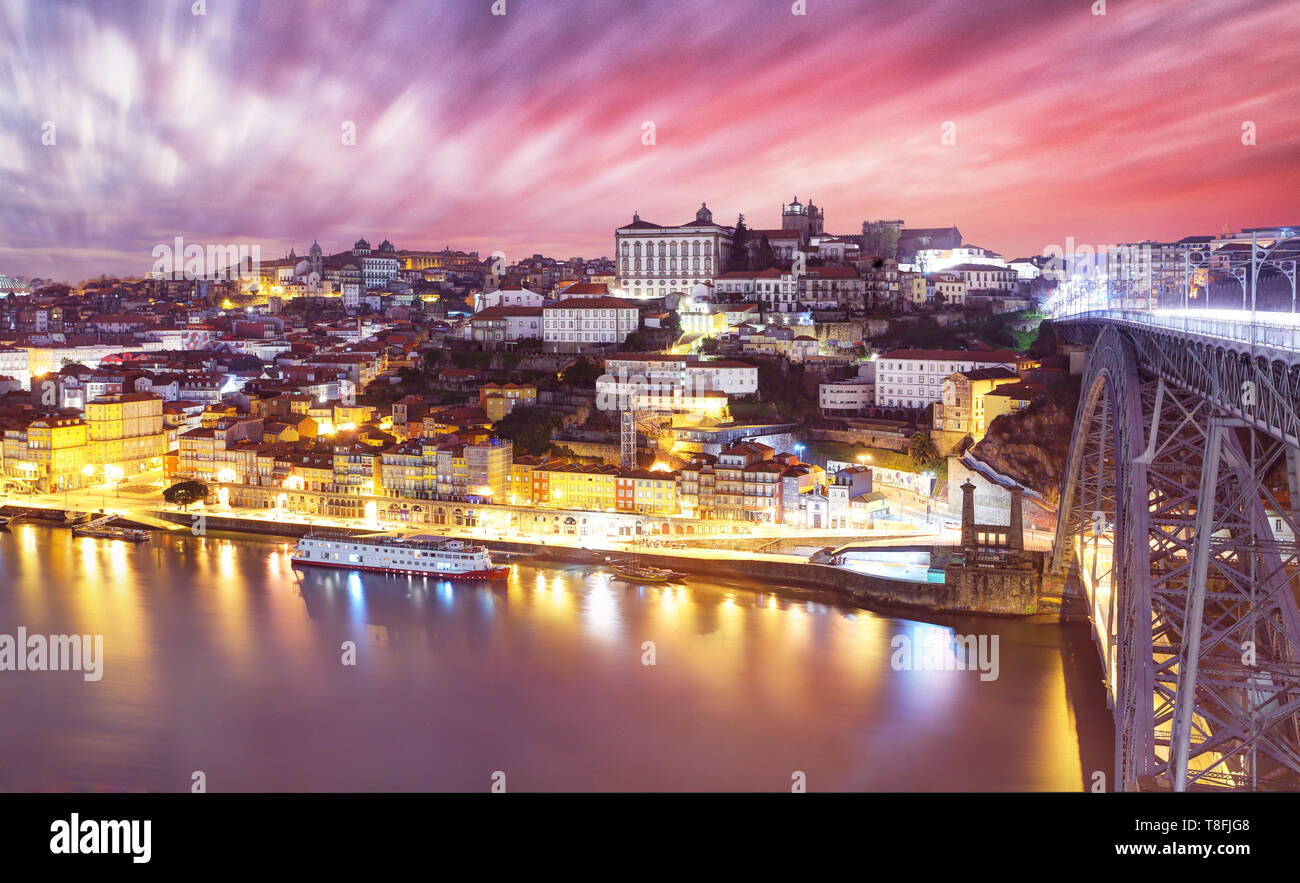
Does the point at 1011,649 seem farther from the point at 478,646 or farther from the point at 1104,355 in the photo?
the point at 478,646

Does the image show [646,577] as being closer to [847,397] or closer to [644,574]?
[644,574]

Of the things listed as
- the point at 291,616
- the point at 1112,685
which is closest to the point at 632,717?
the point at 1112,685

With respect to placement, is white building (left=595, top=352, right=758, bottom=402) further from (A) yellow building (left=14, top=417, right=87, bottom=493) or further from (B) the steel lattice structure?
(B) the steel lattice structure

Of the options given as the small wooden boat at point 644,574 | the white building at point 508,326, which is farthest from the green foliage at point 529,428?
the small wooden boat at point 644,574

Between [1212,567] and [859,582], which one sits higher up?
[1212,567]

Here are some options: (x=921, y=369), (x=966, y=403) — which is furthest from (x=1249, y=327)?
(x=921, y=369)

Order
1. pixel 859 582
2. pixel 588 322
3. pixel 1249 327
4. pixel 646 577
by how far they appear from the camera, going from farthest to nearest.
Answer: pixel 588 322, pixel 646 577, pixel 859 582, pixel 1249 327

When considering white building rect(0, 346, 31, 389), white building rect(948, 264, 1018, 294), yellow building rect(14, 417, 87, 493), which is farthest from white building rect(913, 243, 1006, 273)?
white building rect(0, 346, 31, 389)

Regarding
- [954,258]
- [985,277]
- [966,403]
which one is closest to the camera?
[966,403]
